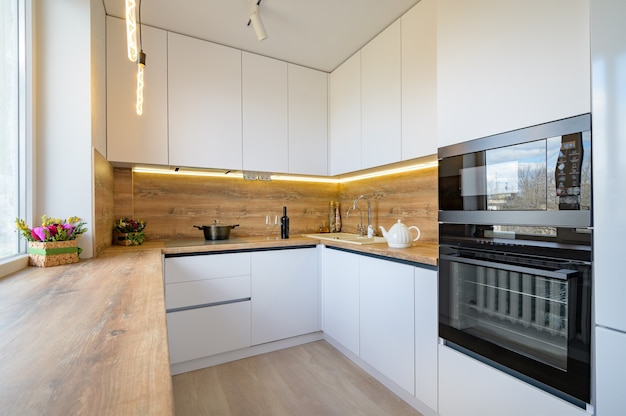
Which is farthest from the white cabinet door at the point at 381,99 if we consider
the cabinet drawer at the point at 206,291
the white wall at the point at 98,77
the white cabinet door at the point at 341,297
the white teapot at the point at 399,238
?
the white wall at the point at 98,77

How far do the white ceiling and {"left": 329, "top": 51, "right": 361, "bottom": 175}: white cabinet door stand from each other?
198 mm

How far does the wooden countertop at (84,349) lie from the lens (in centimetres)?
44

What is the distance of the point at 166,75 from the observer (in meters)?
2.27

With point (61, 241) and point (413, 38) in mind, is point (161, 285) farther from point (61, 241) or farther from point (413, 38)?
point (413, 38)

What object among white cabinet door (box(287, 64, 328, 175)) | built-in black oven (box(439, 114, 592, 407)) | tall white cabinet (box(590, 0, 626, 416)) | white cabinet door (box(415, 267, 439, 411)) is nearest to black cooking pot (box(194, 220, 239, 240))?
white cabinet door (box(287, 64, 328, 175))

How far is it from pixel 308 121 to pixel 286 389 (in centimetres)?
222

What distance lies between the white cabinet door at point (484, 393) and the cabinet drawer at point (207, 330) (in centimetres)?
145

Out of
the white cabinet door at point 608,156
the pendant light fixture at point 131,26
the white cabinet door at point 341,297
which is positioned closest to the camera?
the white cabinet door at point 608,156

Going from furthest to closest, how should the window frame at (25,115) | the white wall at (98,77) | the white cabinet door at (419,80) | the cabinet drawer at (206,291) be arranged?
the cabinet drawer at (206,291) < the white cabinet door at (419,80) < the white wall at (98,77) < the window frame at (25,115)

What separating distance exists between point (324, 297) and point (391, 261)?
0.95m

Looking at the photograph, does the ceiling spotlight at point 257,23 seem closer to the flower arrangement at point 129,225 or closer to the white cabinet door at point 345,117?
the white cabinet door at point 345,117

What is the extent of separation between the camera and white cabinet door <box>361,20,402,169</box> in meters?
2.12

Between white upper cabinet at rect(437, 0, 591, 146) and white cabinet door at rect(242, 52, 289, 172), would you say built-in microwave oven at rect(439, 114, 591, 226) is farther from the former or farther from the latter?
white cabinet door at rect(242, 52, 289, 172)

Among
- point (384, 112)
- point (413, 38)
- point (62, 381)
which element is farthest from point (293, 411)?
point (413, 38)
